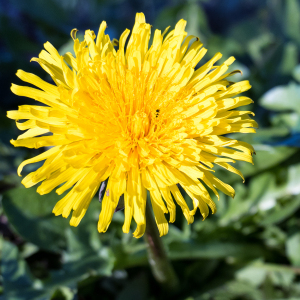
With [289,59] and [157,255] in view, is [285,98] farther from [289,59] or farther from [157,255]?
[157,255]

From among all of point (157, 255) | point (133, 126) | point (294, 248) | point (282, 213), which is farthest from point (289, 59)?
point (157, 255)

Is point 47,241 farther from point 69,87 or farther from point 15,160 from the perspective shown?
point 69,87

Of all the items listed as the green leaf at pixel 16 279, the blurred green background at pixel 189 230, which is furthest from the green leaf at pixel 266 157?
the green leaf at pixel 16 279

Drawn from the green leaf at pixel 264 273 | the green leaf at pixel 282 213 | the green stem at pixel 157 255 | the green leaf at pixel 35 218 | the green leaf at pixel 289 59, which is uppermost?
the green leaf at pixel 289 59

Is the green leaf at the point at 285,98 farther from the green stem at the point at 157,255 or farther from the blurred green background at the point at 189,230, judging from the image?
the green stem at the point at 157,255

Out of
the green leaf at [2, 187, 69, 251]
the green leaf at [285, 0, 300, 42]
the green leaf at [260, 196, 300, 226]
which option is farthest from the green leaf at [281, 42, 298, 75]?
the green leaf at [2, 187, 69, 251]

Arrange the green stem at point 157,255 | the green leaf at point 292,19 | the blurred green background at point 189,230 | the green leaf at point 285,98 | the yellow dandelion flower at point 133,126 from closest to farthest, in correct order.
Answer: the yellow dandelion flower at point 133,126 → the green stem at point 157,255 → the blurred green background at point 189,230 → the green leaf at point 285,98 → the green leaf at point 292,19

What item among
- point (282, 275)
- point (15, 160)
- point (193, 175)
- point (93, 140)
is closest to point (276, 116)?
point (282, 275)
